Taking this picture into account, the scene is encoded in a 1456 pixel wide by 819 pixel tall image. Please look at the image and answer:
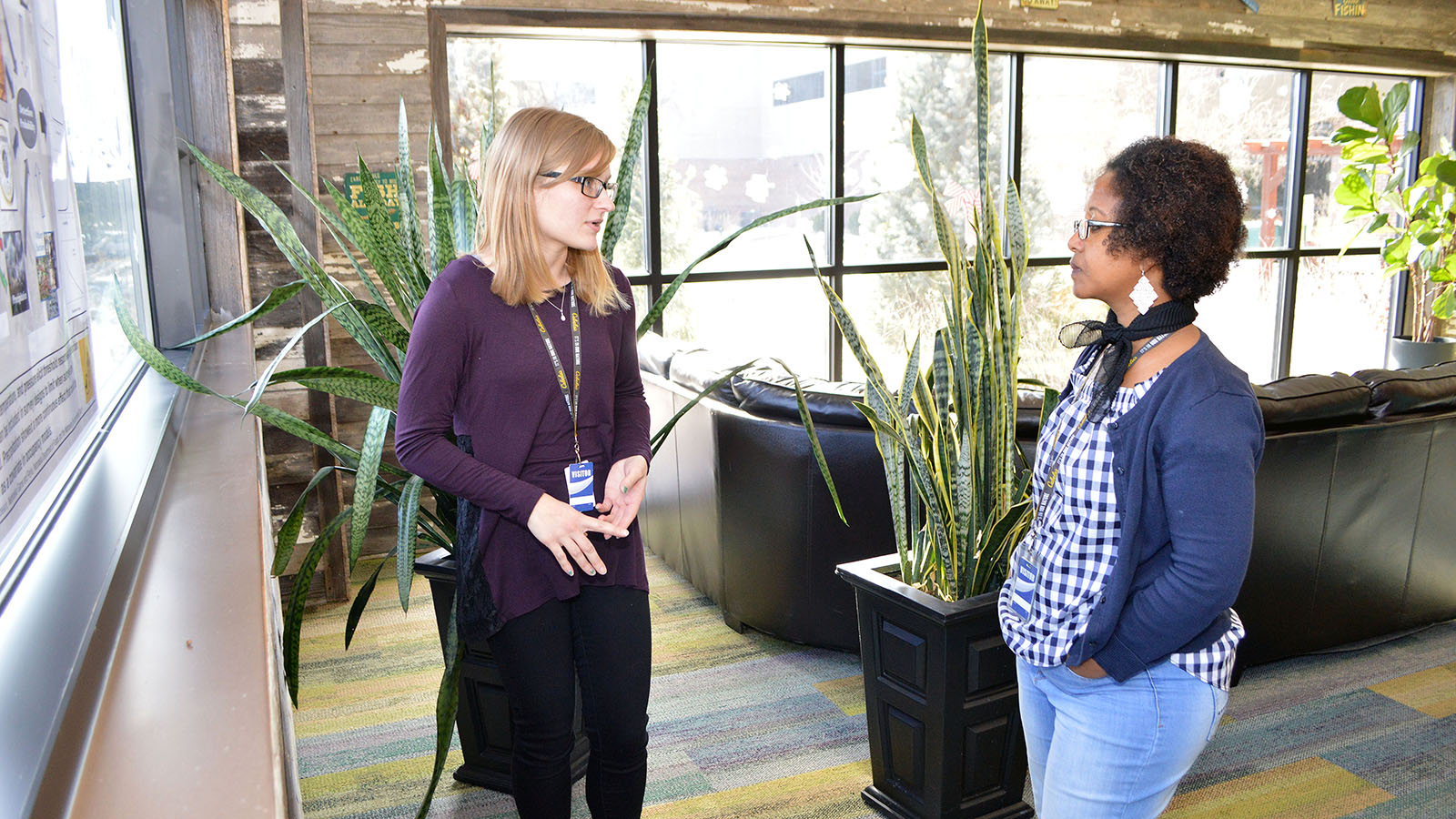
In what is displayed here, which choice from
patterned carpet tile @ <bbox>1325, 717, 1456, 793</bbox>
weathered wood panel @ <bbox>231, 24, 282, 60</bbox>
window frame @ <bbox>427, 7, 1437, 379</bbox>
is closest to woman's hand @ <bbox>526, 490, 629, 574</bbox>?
patterned carpet tile @ <bbox>1325, 717, 1456, 793</bbox>

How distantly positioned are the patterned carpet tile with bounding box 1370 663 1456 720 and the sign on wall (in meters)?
3.12

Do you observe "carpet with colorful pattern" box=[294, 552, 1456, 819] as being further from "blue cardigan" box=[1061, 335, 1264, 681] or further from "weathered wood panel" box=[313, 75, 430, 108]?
"weathered wood panel" box=[313, 75, 430, 108]

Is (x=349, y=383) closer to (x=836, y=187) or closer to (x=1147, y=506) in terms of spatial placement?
(x=1147, y=506)

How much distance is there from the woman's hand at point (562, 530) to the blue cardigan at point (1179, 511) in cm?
73

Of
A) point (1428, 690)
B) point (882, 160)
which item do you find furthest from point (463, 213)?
point (882, 160)

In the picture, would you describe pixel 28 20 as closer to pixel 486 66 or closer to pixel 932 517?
pixel 932 517

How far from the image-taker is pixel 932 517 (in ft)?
6.53

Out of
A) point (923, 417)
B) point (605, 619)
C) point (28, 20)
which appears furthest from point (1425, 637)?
point (28, 20)

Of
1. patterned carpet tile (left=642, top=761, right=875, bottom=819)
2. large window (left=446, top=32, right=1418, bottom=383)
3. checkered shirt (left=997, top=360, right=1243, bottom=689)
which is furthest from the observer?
large window (left=446, top=32, right=1418, bottom=383)

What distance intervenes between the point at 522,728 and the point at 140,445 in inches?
29.7

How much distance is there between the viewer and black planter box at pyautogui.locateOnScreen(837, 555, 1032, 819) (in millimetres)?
2020

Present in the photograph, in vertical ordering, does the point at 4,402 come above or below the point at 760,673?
above

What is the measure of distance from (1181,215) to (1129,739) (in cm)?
69

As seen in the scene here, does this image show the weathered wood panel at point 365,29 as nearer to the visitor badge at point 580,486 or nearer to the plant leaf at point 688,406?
the plant leaf at point 688,406
